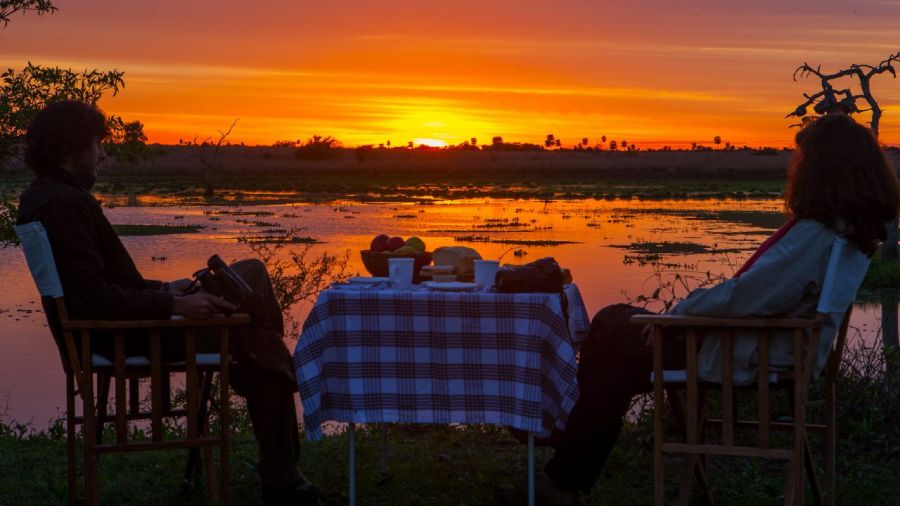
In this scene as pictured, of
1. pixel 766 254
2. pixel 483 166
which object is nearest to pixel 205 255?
pixel 766 254

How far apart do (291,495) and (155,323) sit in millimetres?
915

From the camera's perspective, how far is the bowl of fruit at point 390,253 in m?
4.95

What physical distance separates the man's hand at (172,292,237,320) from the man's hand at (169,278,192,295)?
39 centimetres

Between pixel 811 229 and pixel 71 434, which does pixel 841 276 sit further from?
pixel 71 434

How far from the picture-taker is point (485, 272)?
460 centimetres

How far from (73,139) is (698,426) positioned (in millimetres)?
2576

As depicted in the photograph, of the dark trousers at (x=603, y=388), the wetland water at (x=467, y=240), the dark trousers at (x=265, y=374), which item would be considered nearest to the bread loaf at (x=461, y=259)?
the dark trousers at (x=603, y=388)

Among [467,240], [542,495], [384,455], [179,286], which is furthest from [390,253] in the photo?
[467,240]

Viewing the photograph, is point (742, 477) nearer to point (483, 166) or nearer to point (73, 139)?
point (73, 139)

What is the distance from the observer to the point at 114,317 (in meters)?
4.32

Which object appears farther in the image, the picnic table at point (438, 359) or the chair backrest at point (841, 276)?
the picnic table at point (438, 359)

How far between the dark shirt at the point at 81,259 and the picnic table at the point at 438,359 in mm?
623

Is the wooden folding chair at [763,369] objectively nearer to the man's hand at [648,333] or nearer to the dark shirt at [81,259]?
the man's hand at [648,333]

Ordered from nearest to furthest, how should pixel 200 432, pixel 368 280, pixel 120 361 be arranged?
pixel 120 361 → pixel 368 280 → pixel 200 432
